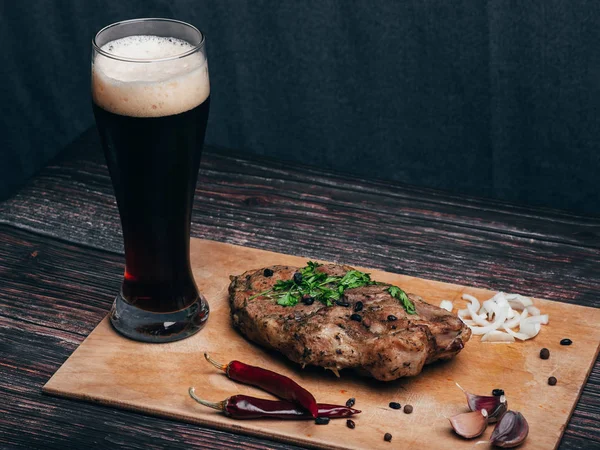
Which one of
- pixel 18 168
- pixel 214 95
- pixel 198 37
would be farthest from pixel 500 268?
pixel 18 168

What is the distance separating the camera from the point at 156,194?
275cm

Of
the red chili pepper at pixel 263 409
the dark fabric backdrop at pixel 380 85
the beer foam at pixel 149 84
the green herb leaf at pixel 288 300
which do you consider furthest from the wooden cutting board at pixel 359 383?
the dark fabric backdrop at pixel 380 85

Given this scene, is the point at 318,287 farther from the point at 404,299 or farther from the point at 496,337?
the point at 496,337

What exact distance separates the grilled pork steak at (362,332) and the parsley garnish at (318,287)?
0.8 inches

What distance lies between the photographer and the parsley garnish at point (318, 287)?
9.07ft

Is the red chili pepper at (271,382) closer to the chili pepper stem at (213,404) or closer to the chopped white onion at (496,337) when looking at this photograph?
the chili pepper stem at (213,404)

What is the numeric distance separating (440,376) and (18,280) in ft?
4.65

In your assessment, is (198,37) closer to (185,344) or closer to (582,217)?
(185,344)

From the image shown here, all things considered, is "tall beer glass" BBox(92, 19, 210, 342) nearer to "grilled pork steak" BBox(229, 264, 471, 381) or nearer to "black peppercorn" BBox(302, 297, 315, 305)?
"grilled pork steak" BBox(229, 264, 471, 381)

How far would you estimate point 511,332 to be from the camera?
2.87m

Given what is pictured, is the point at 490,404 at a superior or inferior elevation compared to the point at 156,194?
inferior

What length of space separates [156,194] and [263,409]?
678mm

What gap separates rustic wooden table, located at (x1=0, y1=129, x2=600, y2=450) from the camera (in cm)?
258

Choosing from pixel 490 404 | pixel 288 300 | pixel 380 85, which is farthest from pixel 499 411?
pixel 380 85
